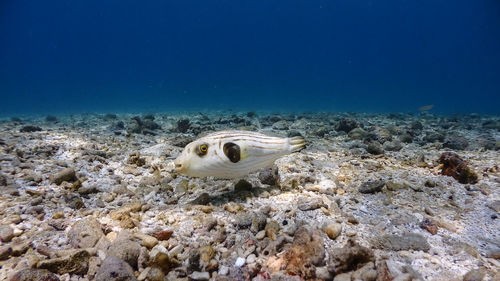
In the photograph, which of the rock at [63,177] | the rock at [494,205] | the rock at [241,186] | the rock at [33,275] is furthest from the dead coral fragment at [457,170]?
the rock at [63,177]

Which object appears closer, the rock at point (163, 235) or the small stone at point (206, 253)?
the small stone at point (206, 253)

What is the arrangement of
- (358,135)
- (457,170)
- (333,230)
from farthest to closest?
1. (358,135)
2. (457,170)
3. (333,230)

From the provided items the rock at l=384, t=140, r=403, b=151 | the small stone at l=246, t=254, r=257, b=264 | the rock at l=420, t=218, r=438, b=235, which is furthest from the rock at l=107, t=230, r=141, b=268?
the rock at l=384, t=140, r=403, b=151

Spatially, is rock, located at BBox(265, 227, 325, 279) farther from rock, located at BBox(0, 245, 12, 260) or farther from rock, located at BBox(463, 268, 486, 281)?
rock, located at BBox(0, 245, 12, 260)

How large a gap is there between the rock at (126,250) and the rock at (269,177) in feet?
7.19

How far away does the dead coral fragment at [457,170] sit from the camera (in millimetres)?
4031

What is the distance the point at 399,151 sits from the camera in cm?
650

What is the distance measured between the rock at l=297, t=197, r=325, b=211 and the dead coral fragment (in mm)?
2812

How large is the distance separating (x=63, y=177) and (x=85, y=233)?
1.98 m

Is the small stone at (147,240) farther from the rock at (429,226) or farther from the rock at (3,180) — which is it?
the rock at (429,226)

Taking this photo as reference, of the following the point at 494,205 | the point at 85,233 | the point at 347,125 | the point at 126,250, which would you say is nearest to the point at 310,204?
the point at 126,250

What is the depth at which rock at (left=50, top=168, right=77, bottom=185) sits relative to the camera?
154 inches

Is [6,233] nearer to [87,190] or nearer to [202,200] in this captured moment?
[87,190]

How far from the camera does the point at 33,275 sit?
198cm
